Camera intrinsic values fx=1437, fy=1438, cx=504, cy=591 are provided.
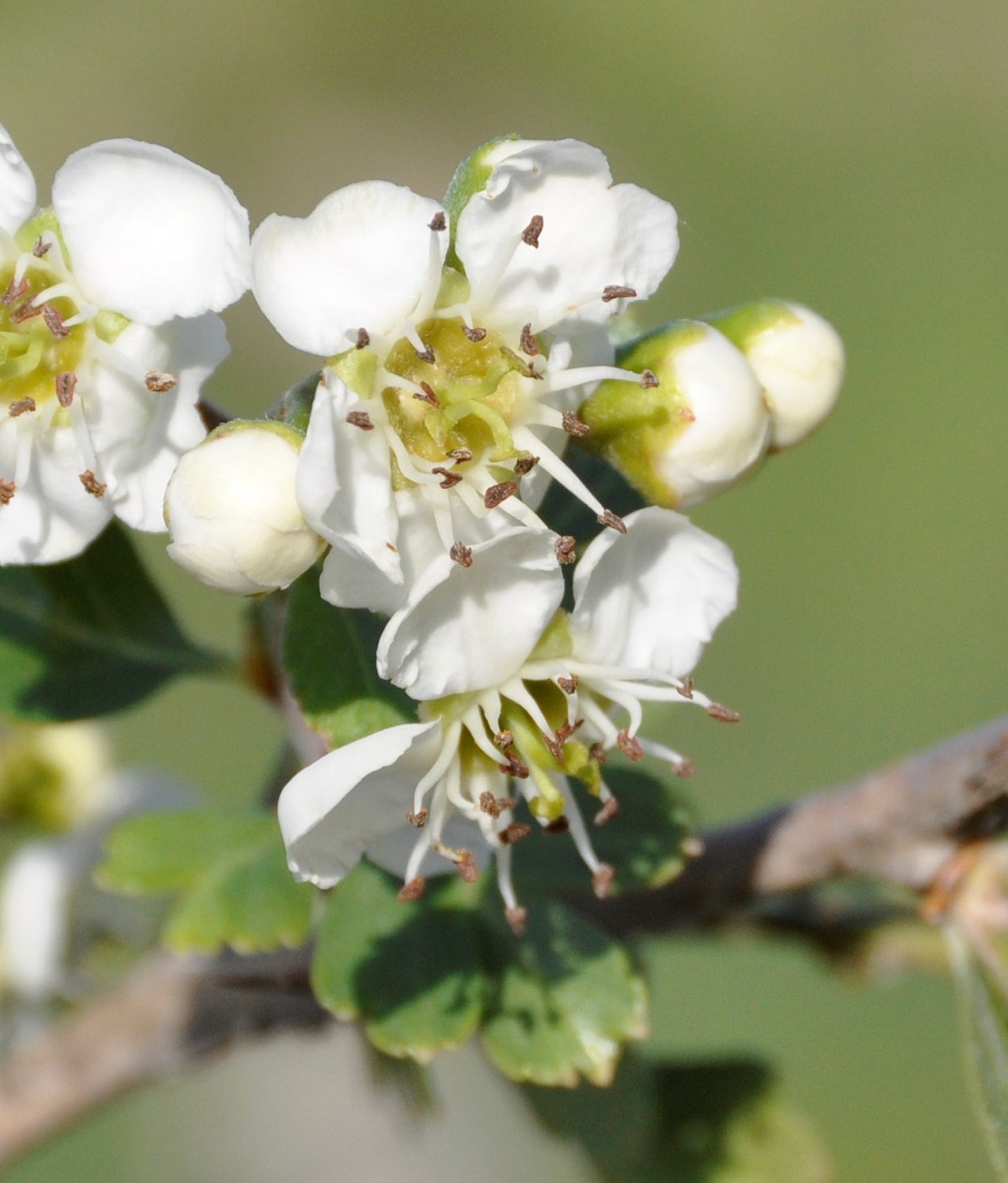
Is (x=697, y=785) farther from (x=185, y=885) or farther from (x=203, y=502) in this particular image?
(x=203, y=502)

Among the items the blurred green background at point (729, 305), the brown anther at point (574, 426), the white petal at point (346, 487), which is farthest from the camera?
the blurred green background at point (729, 305)

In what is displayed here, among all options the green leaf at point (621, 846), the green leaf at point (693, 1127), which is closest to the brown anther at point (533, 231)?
the green leaf at point (621, 846)

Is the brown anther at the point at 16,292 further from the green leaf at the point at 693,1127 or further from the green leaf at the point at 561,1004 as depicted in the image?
the green leaf at the point at 693,1127

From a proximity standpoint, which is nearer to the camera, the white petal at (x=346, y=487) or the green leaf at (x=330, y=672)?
the white petal at (x=346, y=487)

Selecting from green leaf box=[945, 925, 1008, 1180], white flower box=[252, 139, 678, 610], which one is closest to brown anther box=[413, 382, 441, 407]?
white flower box=[252, 139, 678, 610]

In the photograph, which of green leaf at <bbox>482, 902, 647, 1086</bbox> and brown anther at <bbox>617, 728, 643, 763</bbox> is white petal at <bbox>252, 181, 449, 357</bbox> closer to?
brown anther at <bbox>617, 728, 643, 763</bbox>

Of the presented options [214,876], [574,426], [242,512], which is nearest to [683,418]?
[574,426]

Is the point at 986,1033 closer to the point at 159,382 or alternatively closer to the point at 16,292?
the point at 159,382

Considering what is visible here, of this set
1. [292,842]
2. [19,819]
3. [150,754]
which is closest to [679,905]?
[292,842]
